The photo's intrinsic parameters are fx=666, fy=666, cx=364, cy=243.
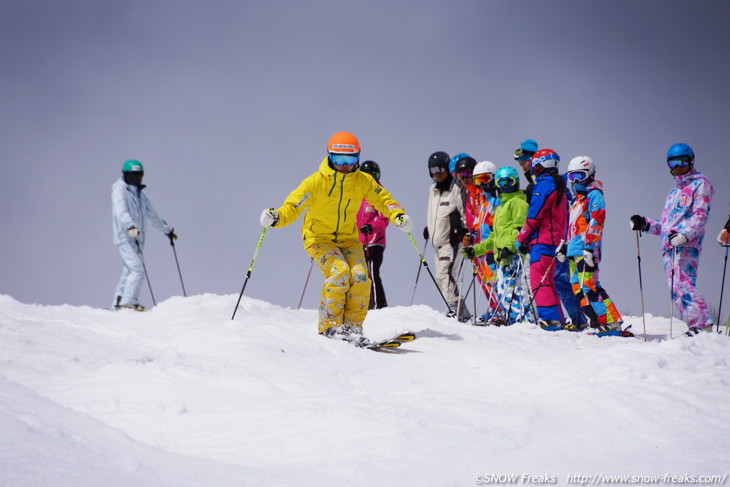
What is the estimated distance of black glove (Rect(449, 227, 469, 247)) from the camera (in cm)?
1001

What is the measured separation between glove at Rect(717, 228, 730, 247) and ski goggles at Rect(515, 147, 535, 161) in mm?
3051

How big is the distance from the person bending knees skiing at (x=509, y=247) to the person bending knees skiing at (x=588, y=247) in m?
0.88

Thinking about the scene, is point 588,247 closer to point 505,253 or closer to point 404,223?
point 505,253

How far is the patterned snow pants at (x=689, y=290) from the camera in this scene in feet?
24.2

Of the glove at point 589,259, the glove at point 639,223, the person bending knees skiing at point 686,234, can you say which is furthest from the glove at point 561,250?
the person bending knees skiing at point 686,234

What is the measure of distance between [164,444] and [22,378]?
1.72 meters

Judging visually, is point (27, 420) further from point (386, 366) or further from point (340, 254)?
point (340, 254)

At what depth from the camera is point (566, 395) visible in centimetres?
400

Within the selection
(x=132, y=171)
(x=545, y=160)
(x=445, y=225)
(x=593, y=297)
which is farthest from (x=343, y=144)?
(x=132, y=171)

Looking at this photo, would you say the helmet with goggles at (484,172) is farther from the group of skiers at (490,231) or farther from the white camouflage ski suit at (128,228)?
the white camouflage ski suit at (128,228)

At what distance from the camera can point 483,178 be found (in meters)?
9.60

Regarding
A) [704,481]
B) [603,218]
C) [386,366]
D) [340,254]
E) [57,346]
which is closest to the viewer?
[704,481]

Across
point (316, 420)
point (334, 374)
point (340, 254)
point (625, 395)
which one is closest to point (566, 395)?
point (625, 395)

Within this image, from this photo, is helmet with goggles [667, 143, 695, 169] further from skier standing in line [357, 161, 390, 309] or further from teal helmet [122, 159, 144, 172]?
teal helmet [122, 159, 144, 172]
